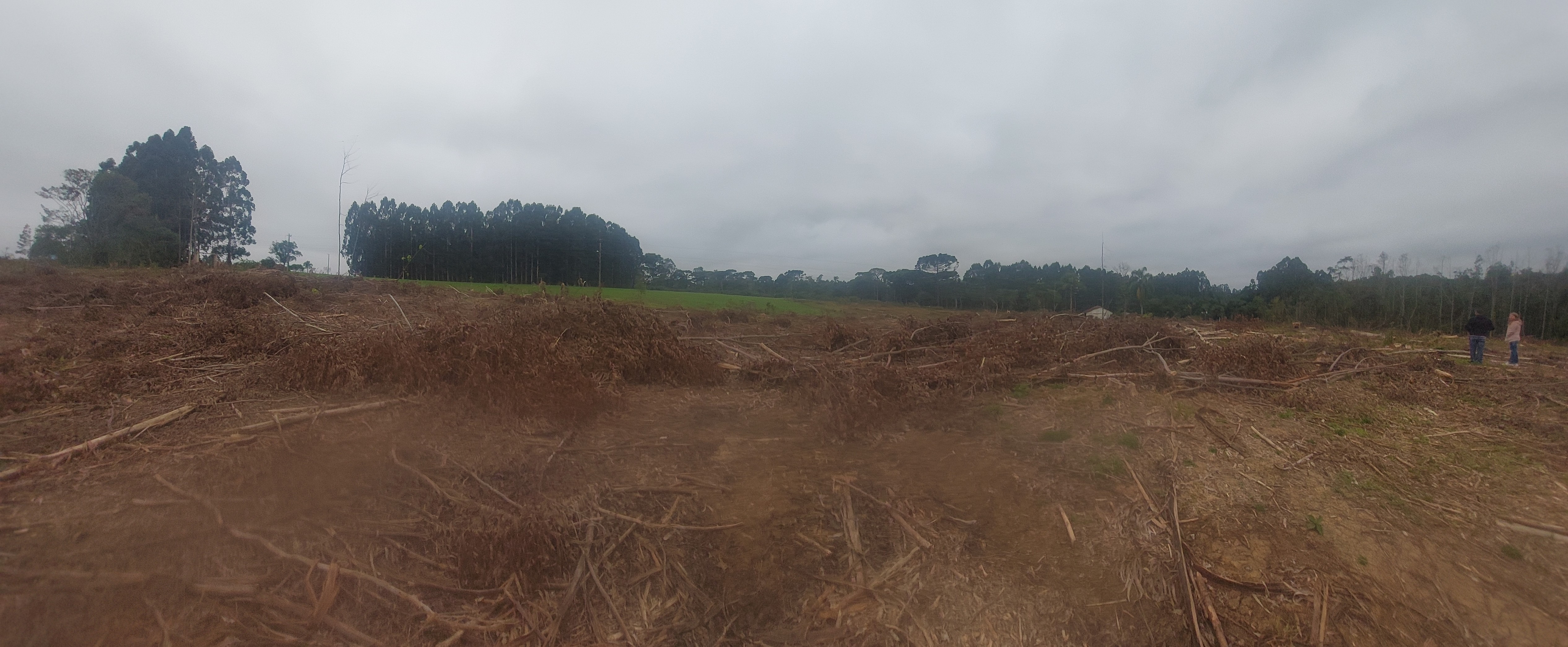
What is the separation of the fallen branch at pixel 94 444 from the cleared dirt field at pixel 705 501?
2cm

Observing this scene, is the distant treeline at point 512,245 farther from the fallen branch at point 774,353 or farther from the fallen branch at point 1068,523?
the fallen branch at point 1068,523

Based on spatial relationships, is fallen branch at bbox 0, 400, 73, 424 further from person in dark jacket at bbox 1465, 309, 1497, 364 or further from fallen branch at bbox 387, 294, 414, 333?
person in dark jacket at bbox 1465, 309, 1497, 364

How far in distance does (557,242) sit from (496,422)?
2570 centimetres

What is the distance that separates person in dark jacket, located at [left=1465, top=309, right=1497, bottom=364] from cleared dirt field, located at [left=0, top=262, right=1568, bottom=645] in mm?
5795

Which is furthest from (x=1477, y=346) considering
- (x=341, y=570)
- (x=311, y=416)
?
(x=311, y=416)

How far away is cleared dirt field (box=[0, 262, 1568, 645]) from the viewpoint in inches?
117

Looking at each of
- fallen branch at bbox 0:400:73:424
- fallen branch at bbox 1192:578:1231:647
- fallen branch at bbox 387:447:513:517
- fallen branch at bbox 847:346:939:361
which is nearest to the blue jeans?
fallen branch at bbox 847:346:939:361

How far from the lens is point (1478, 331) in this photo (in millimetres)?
10938

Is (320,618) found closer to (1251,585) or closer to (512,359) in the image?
(512,359)

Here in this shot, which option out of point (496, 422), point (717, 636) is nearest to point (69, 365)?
point (496, 422)

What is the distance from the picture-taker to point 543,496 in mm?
3840

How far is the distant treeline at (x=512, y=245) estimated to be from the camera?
26.0 m

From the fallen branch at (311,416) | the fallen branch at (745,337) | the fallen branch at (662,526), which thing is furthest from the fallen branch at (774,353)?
the fallen branch at (311,416)

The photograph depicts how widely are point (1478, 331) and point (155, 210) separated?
40.7 m
